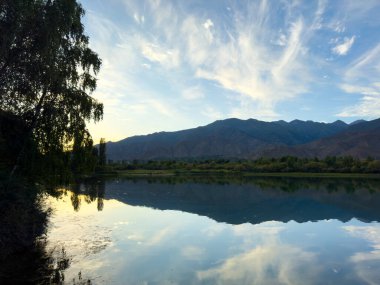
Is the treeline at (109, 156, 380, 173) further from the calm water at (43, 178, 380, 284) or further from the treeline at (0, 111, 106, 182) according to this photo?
the treeline at (0, 111, 106, 182)

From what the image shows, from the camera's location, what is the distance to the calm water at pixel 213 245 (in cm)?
1786

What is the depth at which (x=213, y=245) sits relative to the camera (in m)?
25.0

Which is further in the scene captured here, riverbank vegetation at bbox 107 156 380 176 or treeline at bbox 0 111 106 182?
riverbank vegetation at bbox 107 156 380 176

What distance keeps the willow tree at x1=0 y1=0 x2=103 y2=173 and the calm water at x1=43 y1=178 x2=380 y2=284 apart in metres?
7.42

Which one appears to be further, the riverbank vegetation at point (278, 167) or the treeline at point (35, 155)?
the riverbank vegetation at point (278, 167)

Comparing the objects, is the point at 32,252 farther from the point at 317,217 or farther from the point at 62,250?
the point at 317,217

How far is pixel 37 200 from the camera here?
24.0m

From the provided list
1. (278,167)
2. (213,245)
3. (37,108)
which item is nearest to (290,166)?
(278,167)

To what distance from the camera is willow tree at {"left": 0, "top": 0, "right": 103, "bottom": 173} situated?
62.2 ft

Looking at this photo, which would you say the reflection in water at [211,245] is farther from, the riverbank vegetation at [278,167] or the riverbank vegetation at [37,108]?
the riverbank vegetation at [278,167]

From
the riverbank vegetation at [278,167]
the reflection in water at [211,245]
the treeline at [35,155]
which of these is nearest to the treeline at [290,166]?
the riverbank vegetation at [278,167]

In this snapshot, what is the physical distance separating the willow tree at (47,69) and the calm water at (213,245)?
742 centimetres

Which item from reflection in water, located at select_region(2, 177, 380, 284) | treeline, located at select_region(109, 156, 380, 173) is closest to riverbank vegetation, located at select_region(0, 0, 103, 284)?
reflection in water, located at select_region(2, 177, 380, 284)

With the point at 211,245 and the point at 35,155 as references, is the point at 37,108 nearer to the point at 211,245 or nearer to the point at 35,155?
the point at 35,155
